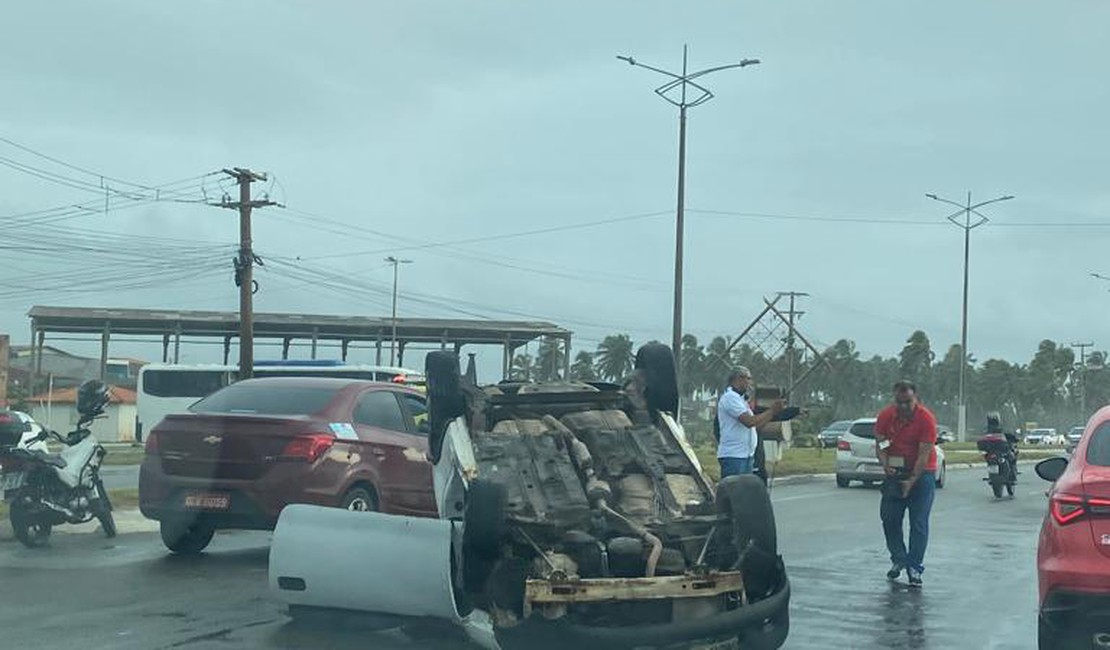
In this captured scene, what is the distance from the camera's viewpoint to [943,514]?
20453 mm

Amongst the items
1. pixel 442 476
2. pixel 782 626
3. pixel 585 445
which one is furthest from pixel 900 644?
pixel 442 476

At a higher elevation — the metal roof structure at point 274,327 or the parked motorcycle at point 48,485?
the metal roof structure at point 274,327

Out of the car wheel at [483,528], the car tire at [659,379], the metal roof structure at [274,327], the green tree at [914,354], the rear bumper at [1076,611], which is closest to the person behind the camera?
the rear bumper at [1076,611]

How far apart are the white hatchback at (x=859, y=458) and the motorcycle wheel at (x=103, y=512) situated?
16273mm

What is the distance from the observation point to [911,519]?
39.7ft

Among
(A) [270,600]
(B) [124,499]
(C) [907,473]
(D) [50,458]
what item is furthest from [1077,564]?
(B) [124,499]

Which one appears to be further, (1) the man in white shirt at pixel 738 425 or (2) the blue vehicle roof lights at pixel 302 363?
(2) the blue vehicle roof lights at pixel 302 363

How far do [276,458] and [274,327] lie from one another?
2151 inches

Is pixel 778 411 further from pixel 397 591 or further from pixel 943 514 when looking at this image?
pixel 943 514

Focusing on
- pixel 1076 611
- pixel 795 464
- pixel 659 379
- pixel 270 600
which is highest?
pixel 659 379

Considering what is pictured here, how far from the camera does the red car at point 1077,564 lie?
742 cm

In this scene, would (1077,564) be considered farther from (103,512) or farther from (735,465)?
(103,512)

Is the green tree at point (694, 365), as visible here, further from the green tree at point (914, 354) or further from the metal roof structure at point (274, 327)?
the green tree at point (914, 354)

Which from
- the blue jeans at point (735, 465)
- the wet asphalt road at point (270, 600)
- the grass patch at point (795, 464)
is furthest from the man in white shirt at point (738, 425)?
the grass patch at point (795, 464)
